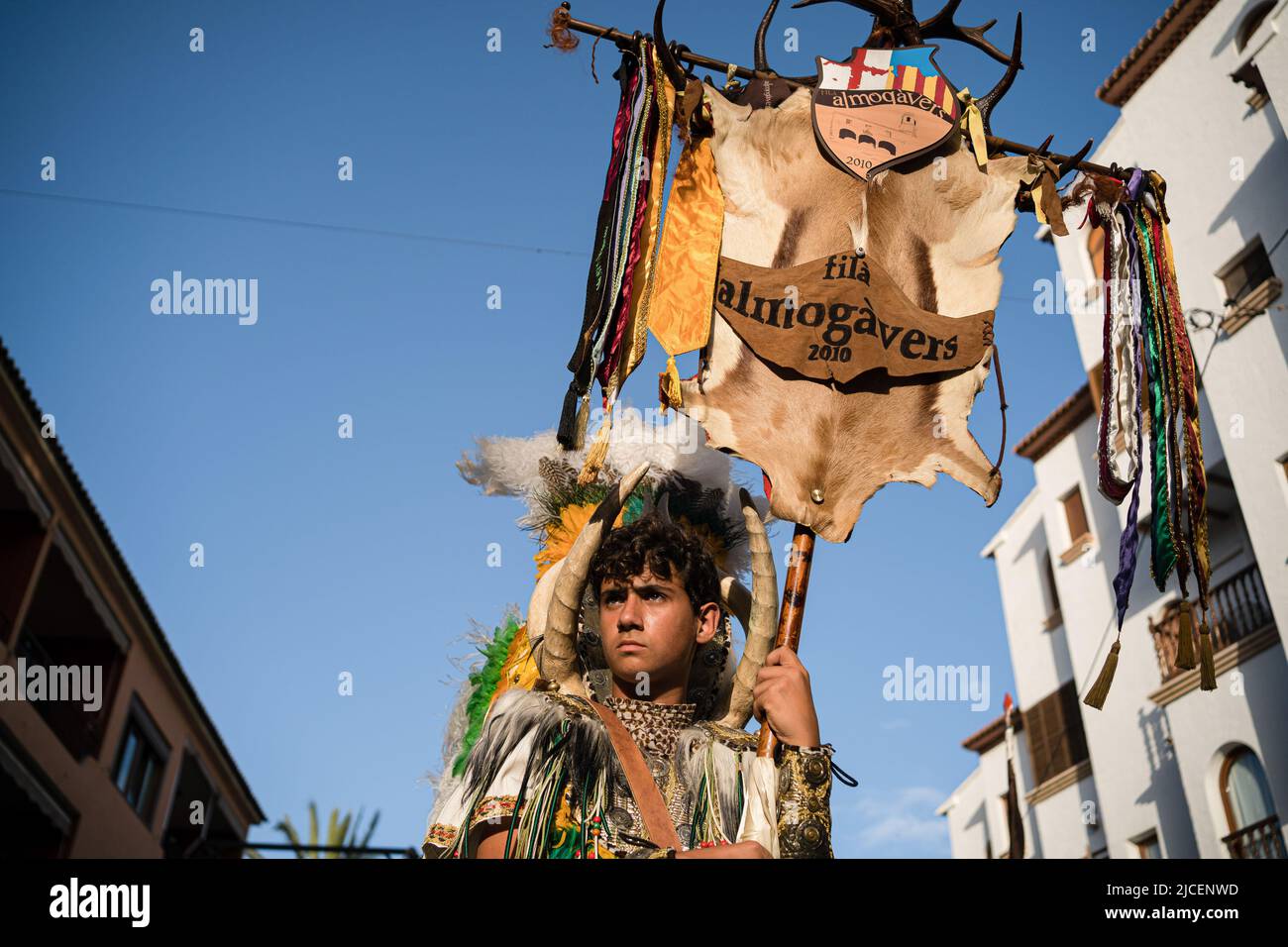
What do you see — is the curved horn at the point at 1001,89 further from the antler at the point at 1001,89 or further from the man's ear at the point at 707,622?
the man's ear at the point at 707,622

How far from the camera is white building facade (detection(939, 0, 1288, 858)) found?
1337 cm

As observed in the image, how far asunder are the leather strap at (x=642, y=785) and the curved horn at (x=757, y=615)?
0.48 metres

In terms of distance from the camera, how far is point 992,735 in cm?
2042

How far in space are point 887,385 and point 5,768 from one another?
13061mm

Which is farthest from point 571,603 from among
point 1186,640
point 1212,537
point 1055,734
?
point 1055,734

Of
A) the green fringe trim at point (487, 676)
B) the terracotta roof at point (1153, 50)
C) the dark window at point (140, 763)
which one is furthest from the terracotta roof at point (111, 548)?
the terracotta roof at point (1153, 50)

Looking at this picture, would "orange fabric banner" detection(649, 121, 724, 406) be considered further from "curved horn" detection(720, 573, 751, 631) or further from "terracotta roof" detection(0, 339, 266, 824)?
"terracotta roof" detection(0, 339, 266, 824)

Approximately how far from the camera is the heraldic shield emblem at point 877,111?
4074 millimetres

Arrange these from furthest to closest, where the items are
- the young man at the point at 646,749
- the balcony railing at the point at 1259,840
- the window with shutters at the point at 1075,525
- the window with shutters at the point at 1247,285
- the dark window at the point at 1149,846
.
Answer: the window with shutters at the point at 1075,525 → the dark window at the point at 1149,846 → the window with shutters at the point at 1247,285 → the balcony railing at the point at 1259,840 → the young man at the point at 646,749

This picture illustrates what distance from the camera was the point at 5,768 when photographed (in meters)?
13.1

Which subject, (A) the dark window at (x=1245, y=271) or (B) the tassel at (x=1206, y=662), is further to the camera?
(A) the dark window at (x=1245, y=271)

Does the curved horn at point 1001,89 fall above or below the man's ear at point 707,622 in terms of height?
above

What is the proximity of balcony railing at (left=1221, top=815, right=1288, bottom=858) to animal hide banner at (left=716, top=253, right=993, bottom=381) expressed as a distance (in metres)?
11.0
